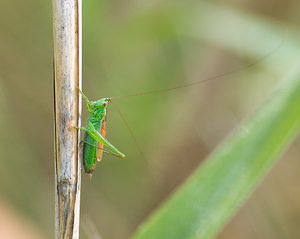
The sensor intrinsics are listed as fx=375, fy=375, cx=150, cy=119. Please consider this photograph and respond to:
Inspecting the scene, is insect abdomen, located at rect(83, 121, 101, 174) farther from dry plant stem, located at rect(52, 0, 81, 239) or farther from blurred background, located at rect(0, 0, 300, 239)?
blurred background, located at rect(0, 0, 300, 239)

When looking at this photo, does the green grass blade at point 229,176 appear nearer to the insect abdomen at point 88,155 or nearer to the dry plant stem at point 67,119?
the dry plant stem at point 67,119

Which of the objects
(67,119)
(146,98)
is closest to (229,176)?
(67,119)

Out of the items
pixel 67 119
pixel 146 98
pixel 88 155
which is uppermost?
pixel 67 119

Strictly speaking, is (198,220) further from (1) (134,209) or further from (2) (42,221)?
(2) (42,221)

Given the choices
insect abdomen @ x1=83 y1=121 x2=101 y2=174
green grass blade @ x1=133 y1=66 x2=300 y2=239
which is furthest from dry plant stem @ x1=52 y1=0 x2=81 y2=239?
insect abdomen @ x1=83 y1=121 x2=101 y2=174

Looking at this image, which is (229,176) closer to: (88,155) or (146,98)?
(88,155)

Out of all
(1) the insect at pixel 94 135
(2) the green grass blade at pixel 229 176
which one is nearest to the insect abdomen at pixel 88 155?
(1) the insect at pixel 94 135
